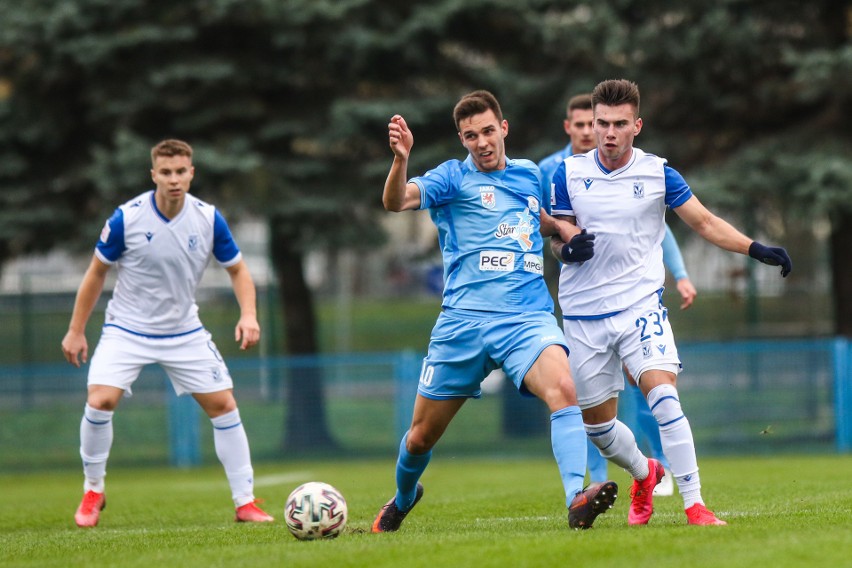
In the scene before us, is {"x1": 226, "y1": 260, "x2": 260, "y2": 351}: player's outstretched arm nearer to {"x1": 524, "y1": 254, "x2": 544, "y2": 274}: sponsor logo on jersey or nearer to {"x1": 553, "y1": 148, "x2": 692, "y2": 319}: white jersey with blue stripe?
{"x1": 524, "y1": 254, "x2": 544, "y2": 274}: sponsor logo on jersey

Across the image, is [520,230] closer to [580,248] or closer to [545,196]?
[580,248]

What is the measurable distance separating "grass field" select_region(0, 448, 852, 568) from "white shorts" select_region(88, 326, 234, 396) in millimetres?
971

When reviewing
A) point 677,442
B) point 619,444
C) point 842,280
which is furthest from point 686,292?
point 842,280

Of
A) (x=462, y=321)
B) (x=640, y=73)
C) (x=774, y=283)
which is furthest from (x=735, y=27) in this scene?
(x=462, y=321)

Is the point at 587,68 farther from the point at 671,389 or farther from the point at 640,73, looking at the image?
the point at 671,389

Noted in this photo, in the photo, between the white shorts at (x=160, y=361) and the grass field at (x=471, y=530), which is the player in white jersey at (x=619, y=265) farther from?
the white shorts at (x=160, y=361)

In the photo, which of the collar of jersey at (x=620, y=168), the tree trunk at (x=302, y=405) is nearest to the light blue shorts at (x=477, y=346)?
the collar of jersey at (x=620, y=168)

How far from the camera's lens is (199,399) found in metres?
9.28

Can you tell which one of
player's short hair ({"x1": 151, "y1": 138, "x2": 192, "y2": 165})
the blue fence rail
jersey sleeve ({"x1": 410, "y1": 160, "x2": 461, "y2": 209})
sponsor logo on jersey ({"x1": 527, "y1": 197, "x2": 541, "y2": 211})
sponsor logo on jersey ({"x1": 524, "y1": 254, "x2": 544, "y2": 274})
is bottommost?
the blue fence rail

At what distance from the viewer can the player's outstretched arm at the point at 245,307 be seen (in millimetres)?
8734

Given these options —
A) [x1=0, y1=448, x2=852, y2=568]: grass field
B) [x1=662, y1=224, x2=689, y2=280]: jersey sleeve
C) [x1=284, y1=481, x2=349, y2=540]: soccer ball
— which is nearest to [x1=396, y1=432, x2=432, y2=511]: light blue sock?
[x1=0, y1=448, x2=852, y2=568]: grass field

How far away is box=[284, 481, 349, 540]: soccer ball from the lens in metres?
6.96

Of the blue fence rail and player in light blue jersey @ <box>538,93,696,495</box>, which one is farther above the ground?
player in light blue jersey @ <box>538,93,696,495</box>

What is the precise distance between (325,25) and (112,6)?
9.62 feet
